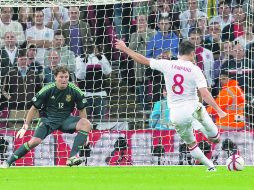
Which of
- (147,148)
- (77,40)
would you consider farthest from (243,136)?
(77,40)

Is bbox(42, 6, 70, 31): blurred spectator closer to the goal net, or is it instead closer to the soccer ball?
the goal net

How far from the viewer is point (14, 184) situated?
35.6ft

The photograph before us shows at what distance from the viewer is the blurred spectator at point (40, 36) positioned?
18.7 meters

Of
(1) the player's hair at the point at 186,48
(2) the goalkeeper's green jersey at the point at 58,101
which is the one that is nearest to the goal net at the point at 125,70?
(2) the goalkeeper's green jersey at the point at 58,101

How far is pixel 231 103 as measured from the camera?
17.0 metres

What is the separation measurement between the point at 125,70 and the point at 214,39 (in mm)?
2025

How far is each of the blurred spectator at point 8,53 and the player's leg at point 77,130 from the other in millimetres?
3678

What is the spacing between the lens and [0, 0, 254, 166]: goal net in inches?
670

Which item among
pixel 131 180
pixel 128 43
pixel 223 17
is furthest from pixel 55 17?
pixel 131 180

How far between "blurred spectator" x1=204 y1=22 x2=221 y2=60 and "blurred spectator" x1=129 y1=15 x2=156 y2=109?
1186 mm

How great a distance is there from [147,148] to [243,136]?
1.93 m

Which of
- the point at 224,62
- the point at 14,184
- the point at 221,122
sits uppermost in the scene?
the point at 224,62

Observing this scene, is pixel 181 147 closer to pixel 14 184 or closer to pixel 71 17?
pixel 71 17

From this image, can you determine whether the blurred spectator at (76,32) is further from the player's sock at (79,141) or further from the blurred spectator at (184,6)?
the player's sock at (79,141)
